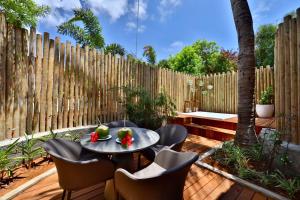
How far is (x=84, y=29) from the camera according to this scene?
8.51m

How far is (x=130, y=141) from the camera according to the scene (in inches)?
72.8

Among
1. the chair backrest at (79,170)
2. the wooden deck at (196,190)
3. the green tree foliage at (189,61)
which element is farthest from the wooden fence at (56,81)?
the green tree foliage at (189,61)

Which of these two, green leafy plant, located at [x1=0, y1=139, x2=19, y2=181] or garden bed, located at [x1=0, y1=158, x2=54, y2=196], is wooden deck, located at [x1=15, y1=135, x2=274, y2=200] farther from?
green leafy plant, located at [x1=0, y1=139, x2=19, y2=181]

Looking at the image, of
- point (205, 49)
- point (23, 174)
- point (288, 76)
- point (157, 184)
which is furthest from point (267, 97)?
point (205, 49)

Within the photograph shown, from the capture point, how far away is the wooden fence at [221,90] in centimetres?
569

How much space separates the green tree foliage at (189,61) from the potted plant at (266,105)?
10.2 meters

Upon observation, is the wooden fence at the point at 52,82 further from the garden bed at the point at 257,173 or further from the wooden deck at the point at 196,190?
the garden bed at the point at 257,173

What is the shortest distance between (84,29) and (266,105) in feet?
30.0

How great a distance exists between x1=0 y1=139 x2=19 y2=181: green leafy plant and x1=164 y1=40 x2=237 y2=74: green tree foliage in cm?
1442

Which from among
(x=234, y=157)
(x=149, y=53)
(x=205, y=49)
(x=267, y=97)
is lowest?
(x=234, y=157)

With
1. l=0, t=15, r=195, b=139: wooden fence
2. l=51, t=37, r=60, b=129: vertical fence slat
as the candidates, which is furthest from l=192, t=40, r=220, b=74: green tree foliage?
l=51, t=37, r=60, b=129: vertical fence slat

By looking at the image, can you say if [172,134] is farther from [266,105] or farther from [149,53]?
[149,53]

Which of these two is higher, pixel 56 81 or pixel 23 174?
pixel 56 81

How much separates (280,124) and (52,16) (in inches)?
402
